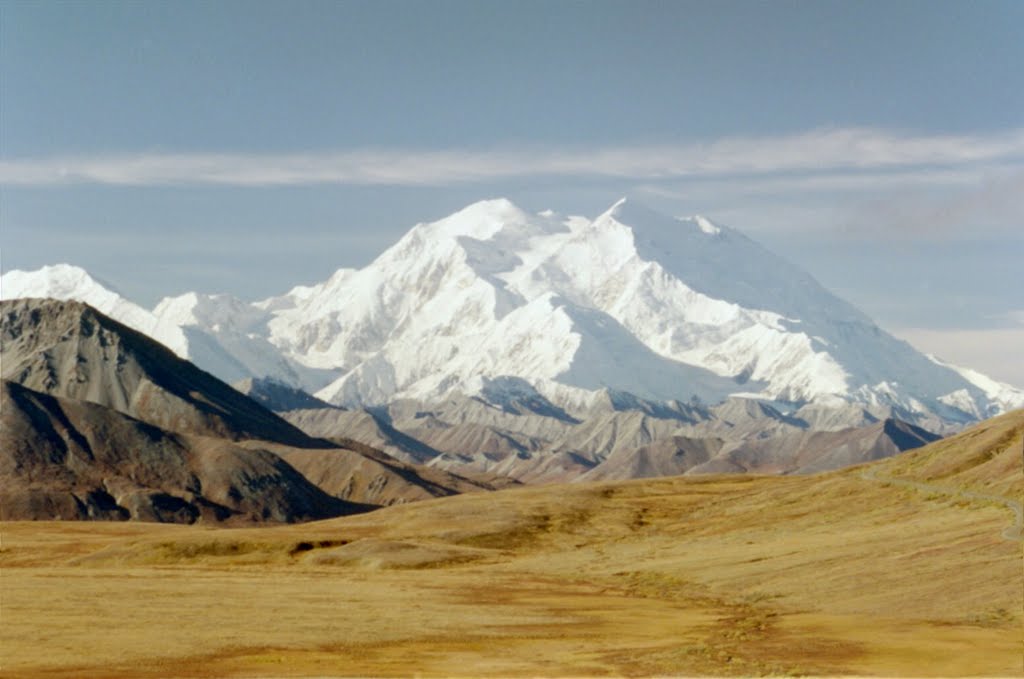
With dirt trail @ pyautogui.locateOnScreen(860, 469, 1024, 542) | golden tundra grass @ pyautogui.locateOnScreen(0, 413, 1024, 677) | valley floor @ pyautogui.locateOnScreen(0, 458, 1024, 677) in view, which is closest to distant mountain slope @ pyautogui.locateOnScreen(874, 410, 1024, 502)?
golden tundra grass @ pyautogui.locateOnScreen(0, 413, 1024, 677)

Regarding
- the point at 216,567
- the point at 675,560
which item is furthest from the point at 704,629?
the point at 216,567

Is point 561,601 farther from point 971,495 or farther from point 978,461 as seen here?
point 978,461

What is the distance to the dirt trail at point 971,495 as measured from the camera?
113625mm

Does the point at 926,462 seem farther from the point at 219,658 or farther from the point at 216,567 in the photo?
the point at 219,658

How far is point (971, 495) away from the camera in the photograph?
14675 cm

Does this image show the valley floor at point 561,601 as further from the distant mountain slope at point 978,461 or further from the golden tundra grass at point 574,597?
the distant mountain slope at point 978,461

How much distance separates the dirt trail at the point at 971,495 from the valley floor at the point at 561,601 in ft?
4.16

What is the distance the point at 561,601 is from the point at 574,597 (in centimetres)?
376

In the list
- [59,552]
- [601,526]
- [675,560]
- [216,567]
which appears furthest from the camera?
[601,526]

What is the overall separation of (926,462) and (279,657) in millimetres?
119584

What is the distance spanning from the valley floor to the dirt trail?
1267mm

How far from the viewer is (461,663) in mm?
79938

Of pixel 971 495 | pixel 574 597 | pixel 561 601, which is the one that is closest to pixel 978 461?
pixel 971 495

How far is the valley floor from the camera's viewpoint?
79688 millimetres
